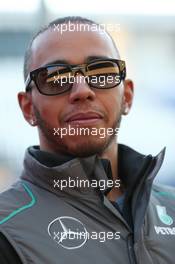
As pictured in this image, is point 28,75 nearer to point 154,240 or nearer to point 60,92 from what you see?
point 60,92

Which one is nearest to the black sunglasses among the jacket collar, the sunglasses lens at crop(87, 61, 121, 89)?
the sunglasses lens at crop(87, 61, 121, 89)

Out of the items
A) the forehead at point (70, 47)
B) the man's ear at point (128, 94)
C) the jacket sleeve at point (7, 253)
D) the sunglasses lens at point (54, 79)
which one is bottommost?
the jacket sleeve at point (7, 253)

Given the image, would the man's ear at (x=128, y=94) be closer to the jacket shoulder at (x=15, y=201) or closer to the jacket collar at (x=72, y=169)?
the jacket collar at (x=72, y=169)

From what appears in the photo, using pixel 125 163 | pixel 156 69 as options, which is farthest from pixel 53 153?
pixel 156 69

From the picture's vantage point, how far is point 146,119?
7.12 feet

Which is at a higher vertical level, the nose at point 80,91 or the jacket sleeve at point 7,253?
the nose at point 80,91

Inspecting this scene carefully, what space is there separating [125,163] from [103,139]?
120 millimetres

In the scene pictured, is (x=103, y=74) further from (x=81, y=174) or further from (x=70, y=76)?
(x=81, y=174)

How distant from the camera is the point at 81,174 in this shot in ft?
3.02

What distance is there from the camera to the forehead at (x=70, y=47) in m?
0.98

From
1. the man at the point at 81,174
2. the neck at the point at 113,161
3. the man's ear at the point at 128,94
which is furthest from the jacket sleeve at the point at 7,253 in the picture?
the man's ear at the point at 128,94

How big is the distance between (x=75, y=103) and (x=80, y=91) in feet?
0.08

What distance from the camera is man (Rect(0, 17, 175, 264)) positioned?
2.70 ft

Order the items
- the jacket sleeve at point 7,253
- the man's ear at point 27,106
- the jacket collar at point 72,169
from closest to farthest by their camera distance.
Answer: the jacket sleeve at point 7,253
the jacket collar at point 72,169
the man's ear at point 27,106
